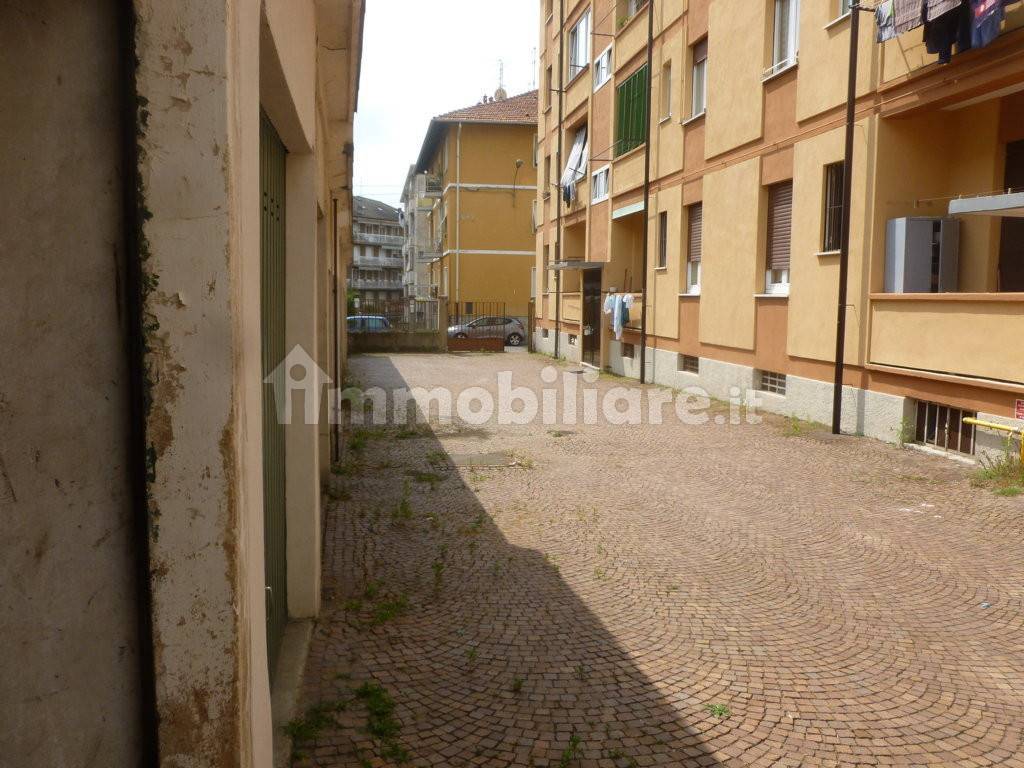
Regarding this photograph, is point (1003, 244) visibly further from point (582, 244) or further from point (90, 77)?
point (582, 244)

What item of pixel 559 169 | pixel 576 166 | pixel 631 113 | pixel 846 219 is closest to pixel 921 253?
pixel 846 219

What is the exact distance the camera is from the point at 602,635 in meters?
4.39

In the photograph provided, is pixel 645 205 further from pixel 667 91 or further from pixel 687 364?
pixel 687 364

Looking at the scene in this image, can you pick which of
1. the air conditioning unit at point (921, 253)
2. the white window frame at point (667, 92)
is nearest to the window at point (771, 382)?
the air conditioning unit at point (921, 253)

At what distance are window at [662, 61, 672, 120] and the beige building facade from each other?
1647 cm

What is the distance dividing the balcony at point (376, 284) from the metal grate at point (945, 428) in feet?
276

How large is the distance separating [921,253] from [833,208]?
1.65 meters

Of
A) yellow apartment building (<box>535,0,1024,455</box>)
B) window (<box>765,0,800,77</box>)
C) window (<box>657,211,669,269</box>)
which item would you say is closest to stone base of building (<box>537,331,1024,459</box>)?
yellow apartment building (<box>535,0,1024,455</box>)

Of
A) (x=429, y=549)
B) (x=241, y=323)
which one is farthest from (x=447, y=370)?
(x=241, y=323)

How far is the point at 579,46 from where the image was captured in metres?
24.2

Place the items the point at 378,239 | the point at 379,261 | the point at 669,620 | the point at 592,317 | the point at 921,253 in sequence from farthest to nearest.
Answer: the point at 379,261
the point at 378,239
the point at 592,317
the point at 921,253
the point at 669,620

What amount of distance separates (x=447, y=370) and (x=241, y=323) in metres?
20.1

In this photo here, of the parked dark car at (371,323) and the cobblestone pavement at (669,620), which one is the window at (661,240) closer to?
the cobblestone pavement at (669,620)

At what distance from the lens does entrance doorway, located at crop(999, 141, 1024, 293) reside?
9906mm
